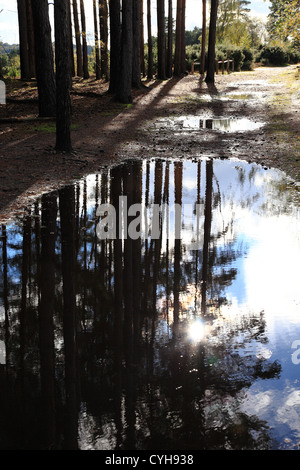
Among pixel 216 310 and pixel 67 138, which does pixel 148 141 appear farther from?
pixel 216 310

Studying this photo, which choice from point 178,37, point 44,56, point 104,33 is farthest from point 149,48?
point 44,56

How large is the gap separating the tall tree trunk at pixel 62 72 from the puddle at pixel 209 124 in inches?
201

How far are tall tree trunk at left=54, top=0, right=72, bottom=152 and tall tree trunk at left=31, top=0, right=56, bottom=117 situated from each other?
5138 mm

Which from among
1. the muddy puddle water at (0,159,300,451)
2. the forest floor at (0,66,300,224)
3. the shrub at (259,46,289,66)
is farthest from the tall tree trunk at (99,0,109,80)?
the shrub at (259,46,289,66)

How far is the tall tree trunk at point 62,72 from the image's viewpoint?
10.8m

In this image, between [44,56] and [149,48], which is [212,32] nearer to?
[149,48]

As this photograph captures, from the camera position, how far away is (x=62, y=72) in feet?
36.9

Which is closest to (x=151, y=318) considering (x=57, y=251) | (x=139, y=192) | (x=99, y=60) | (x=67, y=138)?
(x=57, y=251)

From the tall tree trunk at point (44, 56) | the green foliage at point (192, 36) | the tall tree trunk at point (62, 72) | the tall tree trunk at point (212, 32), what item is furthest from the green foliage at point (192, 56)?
the green foliage at point (192, 36)

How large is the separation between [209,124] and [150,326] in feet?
45.0

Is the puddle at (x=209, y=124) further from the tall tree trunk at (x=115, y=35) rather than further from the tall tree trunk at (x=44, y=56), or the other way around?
the tall tree trunk at (x=115, y=35)

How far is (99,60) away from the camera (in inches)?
1305

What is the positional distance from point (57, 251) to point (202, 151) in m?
7.53

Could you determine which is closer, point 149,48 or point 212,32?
point 212,32
